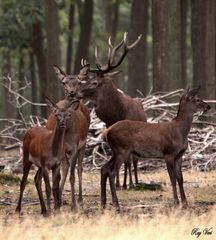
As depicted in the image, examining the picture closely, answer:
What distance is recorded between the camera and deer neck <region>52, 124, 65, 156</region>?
1172 centimetres

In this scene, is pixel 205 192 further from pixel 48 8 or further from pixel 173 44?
pixel 48 8

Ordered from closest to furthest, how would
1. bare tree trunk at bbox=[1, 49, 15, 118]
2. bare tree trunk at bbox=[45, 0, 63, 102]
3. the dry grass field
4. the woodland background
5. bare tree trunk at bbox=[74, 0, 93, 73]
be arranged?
the dry grass field, the woodland background, bare tree trunk at bbox=[45, 0, 63, 102], bare tree trunk at bbox=[74, 0, 93, 73], bare tree trunk at bbox=[1, 49, 15, 118]

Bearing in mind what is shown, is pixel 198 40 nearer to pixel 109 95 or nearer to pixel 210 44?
pixel 210 44

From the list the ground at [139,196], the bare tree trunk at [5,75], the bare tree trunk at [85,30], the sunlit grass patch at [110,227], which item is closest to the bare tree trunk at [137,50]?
the bare tree trunk at [85,30]

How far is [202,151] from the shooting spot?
18250mm

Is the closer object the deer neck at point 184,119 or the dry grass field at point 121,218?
the dry grass field at point 121,218

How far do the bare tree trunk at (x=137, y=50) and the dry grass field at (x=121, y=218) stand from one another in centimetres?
1329

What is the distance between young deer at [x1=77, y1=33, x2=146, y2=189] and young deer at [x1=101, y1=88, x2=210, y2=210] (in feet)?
5.54

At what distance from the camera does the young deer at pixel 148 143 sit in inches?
500

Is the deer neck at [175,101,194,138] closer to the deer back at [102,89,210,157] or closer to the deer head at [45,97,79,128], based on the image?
the deer back at [102,89,210,157]

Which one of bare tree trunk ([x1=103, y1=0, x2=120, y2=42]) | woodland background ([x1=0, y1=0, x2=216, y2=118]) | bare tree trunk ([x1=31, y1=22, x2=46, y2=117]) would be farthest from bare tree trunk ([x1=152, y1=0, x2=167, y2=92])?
bare tree trunk ([x1=103, y1=0, x2=120, y2=42])
